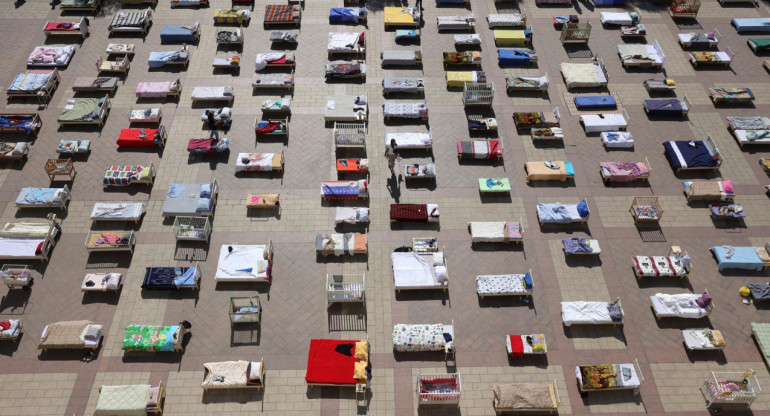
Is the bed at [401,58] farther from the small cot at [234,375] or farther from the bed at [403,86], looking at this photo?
the small cot at [234,375]

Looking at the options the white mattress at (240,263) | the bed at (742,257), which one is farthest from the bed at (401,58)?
the bed at (742,257)

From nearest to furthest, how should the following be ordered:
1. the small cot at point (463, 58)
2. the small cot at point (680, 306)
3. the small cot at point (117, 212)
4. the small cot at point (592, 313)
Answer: the small cot at point (592, 313) < the small cot at point (680, 306) < the small cot at point (117, 212) < the small cot at point (463, 58)

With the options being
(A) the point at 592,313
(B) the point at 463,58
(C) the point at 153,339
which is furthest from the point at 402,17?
(C) the point at 153,339

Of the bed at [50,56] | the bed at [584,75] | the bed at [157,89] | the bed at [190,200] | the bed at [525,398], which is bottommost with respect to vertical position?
the bed at [525,398]

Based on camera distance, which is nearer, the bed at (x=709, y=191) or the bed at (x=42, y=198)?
the bed at (x=42, y=198)

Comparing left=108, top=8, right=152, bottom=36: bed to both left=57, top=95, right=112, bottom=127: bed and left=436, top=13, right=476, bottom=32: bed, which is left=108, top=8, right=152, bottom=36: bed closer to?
left=57, top=95, right=112, bottom=127: bed

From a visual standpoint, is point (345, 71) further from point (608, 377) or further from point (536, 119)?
point (608, 377)
